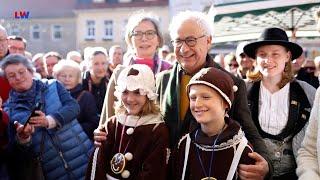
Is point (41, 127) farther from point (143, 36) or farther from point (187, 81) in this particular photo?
point (187, 81)

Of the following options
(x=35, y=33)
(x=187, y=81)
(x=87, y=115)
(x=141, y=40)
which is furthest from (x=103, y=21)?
(x=187, y=81)

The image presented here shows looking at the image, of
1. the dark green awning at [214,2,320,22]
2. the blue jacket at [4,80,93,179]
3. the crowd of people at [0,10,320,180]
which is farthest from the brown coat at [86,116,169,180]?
the dark green awning at [214,2,320,22]

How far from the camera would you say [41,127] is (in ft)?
12.1

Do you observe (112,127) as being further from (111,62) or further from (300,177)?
(111,62)

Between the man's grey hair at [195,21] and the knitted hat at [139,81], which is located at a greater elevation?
the man's grey hair at [195,21]

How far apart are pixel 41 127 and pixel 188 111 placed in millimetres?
1494

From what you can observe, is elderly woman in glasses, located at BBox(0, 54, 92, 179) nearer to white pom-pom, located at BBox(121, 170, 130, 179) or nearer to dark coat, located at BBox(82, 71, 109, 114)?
white pom-pom, located at BBox(121, 170, 130, 179)

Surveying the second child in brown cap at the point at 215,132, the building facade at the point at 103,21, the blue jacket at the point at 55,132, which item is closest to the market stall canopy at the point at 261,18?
the blue jacket at the point at 55,132

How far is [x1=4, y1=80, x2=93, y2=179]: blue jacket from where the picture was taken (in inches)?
144

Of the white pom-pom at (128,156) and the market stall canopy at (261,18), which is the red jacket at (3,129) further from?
the market stall canopy at (261,18)

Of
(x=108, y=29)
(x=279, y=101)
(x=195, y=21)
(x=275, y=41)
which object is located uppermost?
(x=195, y=21)

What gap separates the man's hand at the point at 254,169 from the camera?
255 centimetres

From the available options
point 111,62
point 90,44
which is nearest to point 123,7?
point 90,44

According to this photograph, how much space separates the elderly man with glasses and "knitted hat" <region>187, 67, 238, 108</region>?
0.20m
